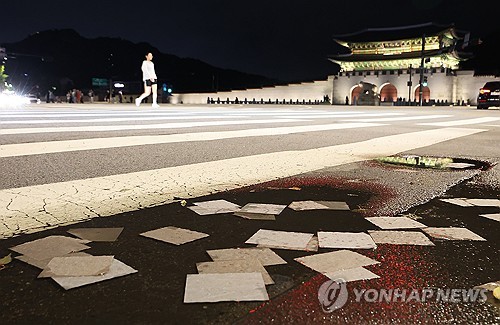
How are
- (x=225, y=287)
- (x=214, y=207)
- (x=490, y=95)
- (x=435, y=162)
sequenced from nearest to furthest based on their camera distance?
1. (x=225, y=287)
2. (x=214, y=207)
3. (x=435, y=162)
4. (x=490, y=95)

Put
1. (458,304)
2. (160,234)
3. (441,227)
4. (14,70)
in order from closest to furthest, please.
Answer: (458,304)
(160,234)
(441,227)
(14,70)

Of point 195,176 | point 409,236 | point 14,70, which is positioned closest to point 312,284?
point 409,236

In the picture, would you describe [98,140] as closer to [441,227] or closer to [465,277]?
[441,227]

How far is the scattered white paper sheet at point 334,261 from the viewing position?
1.87m

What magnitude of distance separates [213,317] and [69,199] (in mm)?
1921

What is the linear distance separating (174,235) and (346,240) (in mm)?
896

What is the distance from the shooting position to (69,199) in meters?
2.98

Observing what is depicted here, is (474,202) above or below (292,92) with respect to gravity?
below

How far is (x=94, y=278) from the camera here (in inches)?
67.9

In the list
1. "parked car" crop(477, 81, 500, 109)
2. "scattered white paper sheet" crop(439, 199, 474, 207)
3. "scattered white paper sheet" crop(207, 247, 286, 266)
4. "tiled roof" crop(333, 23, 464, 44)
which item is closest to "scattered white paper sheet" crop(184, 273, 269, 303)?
"scattered white paper sheet" crop(207, 247, 286, 266)

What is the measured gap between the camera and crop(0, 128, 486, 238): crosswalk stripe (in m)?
2.62

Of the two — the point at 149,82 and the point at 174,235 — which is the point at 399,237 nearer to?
the point at 174,235

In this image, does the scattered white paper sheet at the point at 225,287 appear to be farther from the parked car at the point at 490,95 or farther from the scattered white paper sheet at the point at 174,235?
the parked car at the point at 490,95

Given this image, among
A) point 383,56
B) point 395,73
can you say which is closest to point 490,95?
point 395,73
